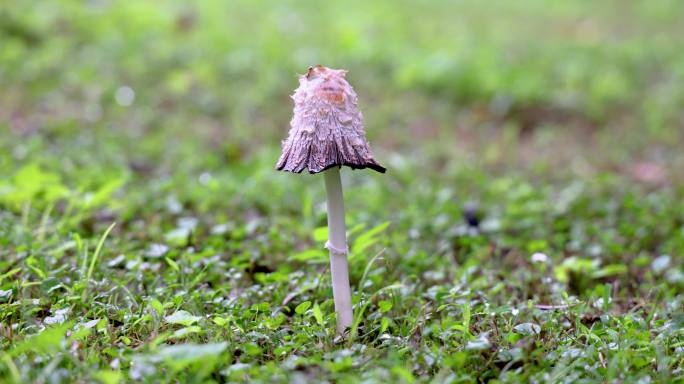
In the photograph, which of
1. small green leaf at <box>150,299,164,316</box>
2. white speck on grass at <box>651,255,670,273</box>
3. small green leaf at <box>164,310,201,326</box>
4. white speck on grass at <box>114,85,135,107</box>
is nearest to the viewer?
small green leaf at <box>164,310,201,326</box>

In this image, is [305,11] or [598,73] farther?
[305,11]

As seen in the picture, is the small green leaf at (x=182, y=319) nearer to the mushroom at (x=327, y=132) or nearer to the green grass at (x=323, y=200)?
the green grass at (x=323, y=200)

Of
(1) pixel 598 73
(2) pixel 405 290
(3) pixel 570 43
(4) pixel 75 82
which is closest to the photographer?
(2) pixel 405 290

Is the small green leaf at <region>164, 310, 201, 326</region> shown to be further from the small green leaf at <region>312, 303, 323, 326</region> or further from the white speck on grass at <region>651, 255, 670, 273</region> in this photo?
the white speck on grass at <region>651, 255, 670, 273</region>

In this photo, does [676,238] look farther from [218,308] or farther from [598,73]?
[598,73]

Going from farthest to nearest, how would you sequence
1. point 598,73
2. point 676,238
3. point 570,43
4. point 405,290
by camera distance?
point 570,43 < point 598,73 < point 676,238 < point 405,290

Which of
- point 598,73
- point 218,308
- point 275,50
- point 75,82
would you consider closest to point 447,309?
point 218,308

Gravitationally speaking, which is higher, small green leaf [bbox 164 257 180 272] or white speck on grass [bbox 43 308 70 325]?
small green leaf [bbox 164 257 180 272]

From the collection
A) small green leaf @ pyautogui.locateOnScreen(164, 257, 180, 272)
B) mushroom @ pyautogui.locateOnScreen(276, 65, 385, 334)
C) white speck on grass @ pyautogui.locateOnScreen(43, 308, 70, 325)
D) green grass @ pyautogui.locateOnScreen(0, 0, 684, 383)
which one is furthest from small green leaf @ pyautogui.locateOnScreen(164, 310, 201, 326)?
mushroom @ pyautogui.locateOnScreen(276, 65, 385, 334)
